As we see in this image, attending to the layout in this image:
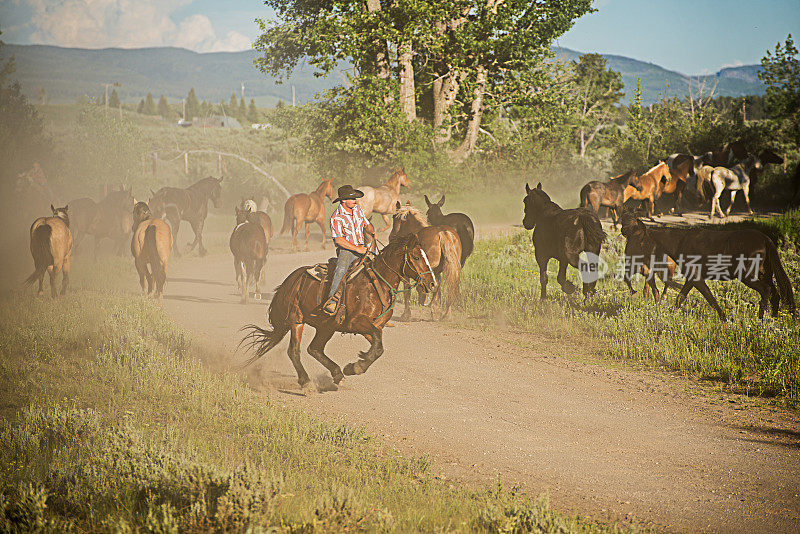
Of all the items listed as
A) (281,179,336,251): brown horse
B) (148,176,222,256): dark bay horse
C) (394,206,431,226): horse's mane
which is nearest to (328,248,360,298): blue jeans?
(394,206,431,226): horse's mane

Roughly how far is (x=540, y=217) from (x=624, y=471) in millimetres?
7665

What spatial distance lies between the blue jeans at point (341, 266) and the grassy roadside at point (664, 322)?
219 inches

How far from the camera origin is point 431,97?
33.2 metres

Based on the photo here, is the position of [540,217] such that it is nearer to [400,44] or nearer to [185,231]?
[400,44]

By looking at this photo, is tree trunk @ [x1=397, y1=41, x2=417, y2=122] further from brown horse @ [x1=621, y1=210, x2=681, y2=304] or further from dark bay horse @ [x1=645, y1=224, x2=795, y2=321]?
dark bay horse @ [x1=645, y1=224, x2=795, y2=321]

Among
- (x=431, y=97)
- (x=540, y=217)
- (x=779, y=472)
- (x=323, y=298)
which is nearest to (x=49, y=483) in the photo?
(x=323, y=298)

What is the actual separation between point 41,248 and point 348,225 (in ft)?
28.4

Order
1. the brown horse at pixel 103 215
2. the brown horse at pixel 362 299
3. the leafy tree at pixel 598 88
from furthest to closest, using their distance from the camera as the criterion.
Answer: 1. the leafy tree at pixel 598 88
2. the brown horse at pixel 103 215
3. the brown horse at pixel 362 299

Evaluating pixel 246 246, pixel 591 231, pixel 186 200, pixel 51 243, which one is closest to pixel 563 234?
pixel 591 231

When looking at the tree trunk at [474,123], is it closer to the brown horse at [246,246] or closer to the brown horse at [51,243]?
the brown horse at [246,246]

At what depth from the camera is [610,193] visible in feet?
71.0

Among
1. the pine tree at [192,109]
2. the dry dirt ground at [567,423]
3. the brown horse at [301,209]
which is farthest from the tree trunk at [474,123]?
the pine tree at [192,109]

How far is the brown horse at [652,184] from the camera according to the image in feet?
72.8

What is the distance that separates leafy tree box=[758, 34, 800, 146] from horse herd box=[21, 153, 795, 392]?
15138 millimetres
